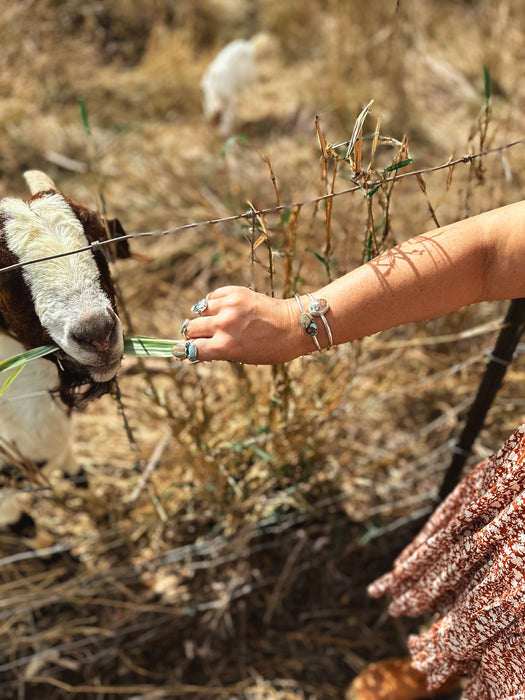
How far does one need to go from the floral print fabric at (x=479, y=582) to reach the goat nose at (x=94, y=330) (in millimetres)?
1015

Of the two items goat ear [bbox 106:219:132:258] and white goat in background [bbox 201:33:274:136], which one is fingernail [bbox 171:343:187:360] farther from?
white goat in background [bbox 201:33:274:136]

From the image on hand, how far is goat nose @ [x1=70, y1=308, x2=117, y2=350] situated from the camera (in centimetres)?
142

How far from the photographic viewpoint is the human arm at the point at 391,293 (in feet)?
3.74

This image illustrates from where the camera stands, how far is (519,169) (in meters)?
4.25

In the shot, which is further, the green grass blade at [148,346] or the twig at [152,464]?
the twig at [152,464]

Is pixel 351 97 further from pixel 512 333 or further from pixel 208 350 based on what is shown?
pixel 208 350

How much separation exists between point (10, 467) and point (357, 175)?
1775mm

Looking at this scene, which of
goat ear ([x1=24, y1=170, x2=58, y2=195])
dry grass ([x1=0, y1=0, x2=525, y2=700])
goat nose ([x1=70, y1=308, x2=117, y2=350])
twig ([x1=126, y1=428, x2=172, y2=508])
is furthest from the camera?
twig ([x1=126, y1=428, x2=172, y2=508])

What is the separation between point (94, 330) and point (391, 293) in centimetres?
74

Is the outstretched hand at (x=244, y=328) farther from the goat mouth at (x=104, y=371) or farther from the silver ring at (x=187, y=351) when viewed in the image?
the goat mouth at (x=104, y=371)

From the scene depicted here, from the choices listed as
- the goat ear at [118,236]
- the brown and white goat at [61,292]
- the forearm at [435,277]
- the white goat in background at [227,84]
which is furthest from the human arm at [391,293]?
the white goat in background at [227,84]

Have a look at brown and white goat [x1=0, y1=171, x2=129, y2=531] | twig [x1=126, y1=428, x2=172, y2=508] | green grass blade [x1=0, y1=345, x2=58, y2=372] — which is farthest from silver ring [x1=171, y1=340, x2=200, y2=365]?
twig [x1=126, y1=428, x2=172, y2=508]

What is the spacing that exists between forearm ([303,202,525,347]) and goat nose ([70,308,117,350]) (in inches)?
22.5

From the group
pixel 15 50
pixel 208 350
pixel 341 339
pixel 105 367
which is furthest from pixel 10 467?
pixel 15 50
